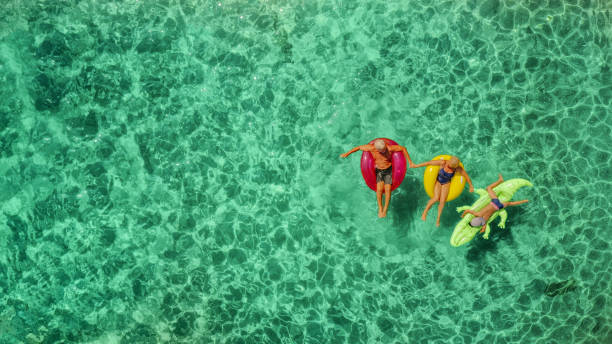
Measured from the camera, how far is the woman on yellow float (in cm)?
529

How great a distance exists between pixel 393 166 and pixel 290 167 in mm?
966

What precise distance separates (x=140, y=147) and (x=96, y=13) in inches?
50.1

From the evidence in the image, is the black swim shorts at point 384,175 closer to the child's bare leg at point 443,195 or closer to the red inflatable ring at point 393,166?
the red inflatable ring at point 393,166

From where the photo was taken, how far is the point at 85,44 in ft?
19.2

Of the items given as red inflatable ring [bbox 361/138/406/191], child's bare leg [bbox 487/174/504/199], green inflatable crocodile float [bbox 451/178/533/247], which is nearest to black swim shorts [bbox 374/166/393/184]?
red inflatable ring [bbox 361/138/406/191]

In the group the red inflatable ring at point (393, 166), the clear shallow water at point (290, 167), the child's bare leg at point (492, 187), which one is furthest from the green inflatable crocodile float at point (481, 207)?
the red inflatable ring at point (393, 166)

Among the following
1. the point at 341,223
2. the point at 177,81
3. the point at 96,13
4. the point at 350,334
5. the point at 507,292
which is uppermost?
the point at 96,13

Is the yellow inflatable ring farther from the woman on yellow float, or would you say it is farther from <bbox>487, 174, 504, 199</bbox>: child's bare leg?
<bbox>487, 174, 504, 199</bbox>: child's bare leg

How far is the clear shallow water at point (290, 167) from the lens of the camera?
5750mm

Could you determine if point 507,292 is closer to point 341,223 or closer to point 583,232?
point 583,232

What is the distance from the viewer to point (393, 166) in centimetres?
543

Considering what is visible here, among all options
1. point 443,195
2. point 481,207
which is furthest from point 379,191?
point 481,207

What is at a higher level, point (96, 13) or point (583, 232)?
point (96, 13)

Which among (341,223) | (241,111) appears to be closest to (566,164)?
(341,223)
